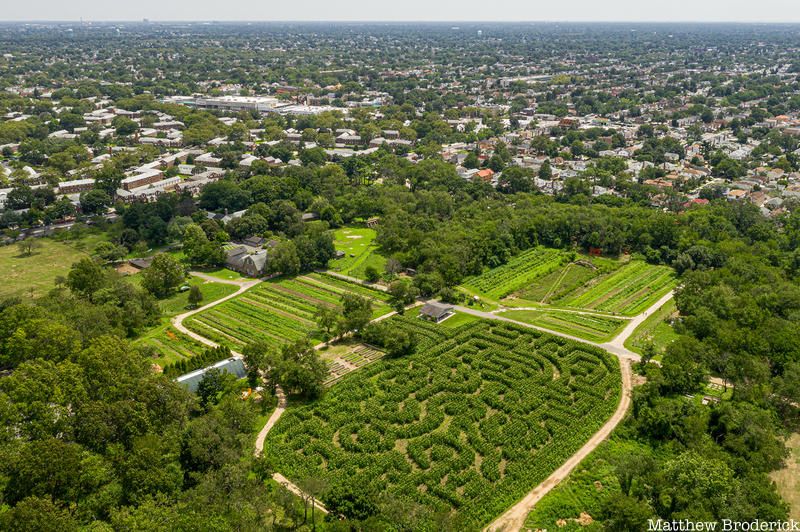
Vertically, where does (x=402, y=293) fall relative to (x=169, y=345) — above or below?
above

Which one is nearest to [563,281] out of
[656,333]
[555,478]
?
[656,333]

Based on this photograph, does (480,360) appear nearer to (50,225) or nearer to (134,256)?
(134,256)

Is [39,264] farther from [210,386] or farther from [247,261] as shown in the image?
[210,386]

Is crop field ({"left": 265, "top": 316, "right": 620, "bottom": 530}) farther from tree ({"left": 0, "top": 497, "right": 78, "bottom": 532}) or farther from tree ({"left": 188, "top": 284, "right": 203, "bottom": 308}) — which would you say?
tree ({"left": 188, "top": 284, "right": 203, "bottom": 308})

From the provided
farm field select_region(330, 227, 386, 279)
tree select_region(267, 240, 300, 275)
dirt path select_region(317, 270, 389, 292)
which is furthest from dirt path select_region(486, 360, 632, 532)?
tree select_region(267, 240, 300, 275)

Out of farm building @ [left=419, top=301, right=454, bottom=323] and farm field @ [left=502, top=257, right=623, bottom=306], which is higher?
farm building @ [left=419, top=301, right=454, bottom=323]

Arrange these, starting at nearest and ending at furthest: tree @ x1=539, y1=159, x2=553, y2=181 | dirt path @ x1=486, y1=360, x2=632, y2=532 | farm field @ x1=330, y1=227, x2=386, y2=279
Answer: dirt path @ x1=486, y1=360, x2=632, y2=532 < farm field @ x1=330, y1=227, x2=386, y2=279 < tree @ x1=539, y1=159, x2=553, y2=181

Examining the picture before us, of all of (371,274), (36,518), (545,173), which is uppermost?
(36,518)
